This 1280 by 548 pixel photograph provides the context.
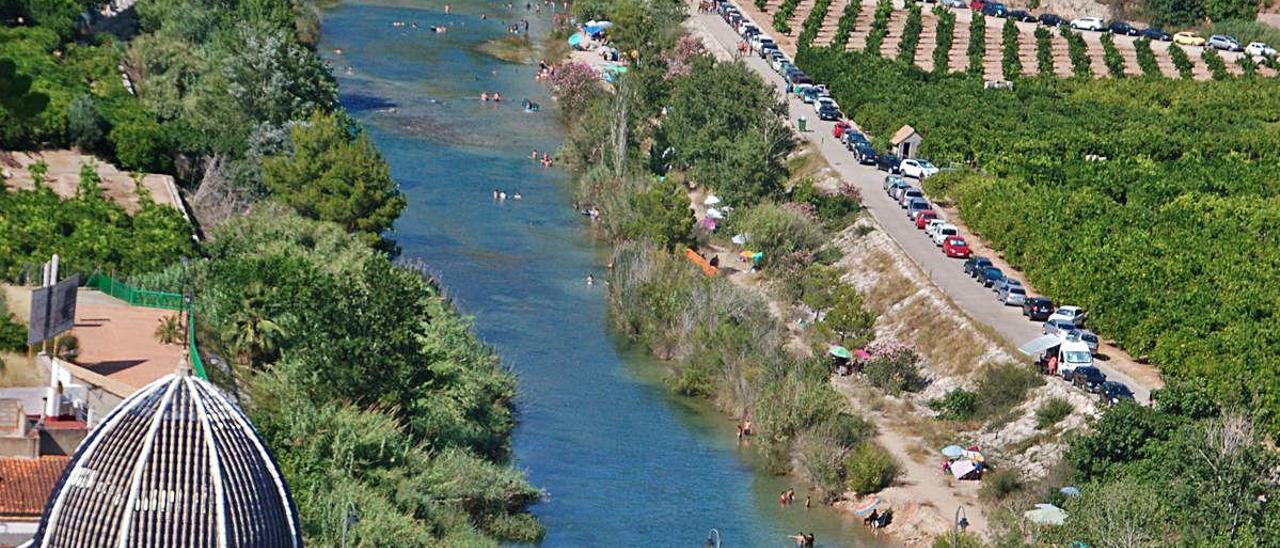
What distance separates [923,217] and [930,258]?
5.74 meters

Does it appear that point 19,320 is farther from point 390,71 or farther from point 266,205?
point 390,71

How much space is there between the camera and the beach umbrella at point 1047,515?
70000 mm

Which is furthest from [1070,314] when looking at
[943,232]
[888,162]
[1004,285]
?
[888,162]

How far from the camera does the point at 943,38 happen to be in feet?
504

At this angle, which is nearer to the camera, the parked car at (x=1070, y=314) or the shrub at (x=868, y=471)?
the shrub at (x=868, y=471)

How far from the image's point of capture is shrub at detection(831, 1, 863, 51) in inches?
5886

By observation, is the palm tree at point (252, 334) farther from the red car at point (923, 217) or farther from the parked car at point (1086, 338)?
the red car at point (923, 217)

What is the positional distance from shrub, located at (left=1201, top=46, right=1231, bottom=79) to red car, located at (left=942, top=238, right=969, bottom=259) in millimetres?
54574

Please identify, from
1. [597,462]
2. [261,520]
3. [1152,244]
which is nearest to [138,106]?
[597,462]

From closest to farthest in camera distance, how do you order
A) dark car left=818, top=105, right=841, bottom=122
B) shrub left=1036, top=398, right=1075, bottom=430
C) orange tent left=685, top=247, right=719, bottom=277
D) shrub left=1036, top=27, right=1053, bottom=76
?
shrub left=1036, top=398, right=1075, bottom=430, orange tent left=685, top=247, right=719, bottom=277, dark car left=818, top=105, right=841, bottom=122, shrub left=1036, top=27, right=1053, bottom=76

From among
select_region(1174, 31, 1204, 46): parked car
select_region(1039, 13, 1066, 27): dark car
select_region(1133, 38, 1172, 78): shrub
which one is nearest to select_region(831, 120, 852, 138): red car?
select_region(1133, 38, 1172, 78): shrub

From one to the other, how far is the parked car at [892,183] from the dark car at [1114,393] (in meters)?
30.8

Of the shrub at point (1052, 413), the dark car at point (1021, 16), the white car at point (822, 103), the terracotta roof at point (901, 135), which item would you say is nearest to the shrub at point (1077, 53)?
the dark car at point (1021, 16)

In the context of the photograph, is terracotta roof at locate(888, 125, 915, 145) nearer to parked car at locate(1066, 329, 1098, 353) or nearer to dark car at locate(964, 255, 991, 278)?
dark car at locate(964, 255, 991, 278)
